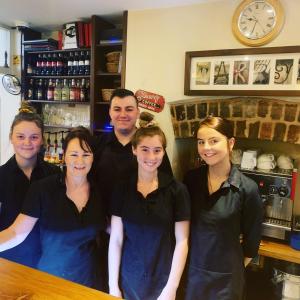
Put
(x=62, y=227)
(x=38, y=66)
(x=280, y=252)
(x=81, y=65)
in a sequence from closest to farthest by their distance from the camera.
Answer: (x=62, y=227) < (x=280, y=252) < (x=81, y=65) < (x=38, y=66)

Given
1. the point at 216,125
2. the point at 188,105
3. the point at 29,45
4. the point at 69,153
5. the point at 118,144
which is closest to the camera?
the point at 69,153

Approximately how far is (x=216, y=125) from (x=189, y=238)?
1.96 feet

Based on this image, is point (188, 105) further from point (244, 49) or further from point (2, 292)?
point (2, 292)

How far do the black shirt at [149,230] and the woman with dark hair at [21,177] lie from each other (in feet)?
1.41

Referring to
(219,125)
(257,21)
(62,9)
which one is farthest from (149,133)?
(62,9)

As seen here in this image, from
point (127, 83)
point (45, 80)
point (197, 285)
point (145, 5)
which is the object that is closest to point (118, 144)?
point (197, 285)

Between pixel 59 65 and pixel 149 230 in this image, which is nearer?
pixel 149 230

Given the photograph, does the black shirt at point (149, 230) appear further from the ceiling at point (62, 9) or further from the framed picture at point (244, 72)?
the ceiling at point (62, 9)

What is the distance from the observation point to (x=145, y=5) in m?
2.63

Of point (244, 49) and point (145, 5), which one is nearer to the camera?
point (244, 49)

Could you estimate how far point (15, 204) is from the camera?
1408mm

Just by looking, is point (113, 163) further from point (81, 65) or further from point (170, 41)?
point (81, 65)

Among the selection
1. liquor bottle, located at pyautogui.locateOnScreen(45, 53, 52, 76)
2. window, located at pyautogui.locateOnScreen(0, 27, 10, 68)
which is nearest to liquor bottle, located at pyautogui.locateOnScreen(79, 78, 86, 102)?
liquor bottle, located at pyautogui.locateOnScreen(45, 53, 52, 76)

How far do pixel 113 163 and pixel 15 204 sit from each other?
541 millimetres
